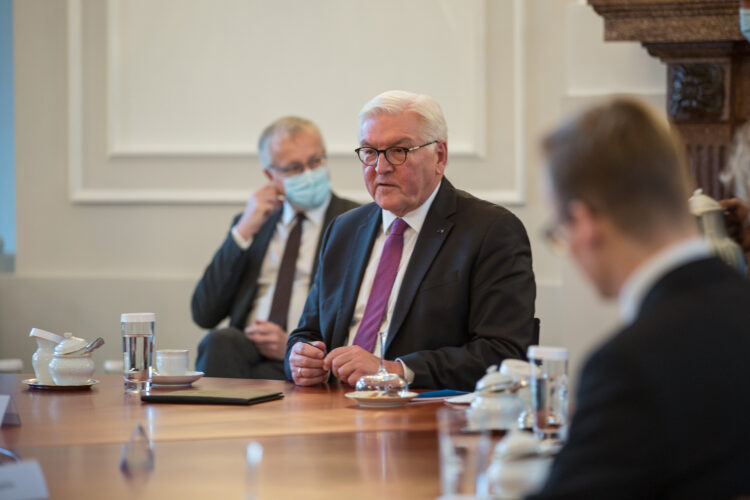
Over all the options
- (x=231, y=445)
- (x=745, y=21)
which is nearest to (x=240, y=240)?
(x=745, y=21)

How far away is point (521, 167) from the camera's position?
475cm

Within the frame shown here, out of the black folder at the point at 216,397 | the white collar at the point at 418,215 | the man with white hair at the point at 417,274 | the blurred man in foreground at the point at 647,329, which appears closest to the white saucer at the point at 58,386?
the black folder at the point at 216,397

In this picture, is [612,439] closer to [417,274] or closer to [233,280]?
[417,274]

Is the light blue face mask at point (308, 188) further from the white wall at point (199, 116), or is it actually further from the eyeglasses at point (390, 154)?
the eyeglasses at point (390, 154)

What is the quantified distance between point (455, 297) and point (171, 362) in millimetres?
838

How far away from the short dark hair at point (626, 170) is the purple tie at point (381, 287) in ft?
6.32

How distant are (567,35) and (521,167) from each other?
65 cm

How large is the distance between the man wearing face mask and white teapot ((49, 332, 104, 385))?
1.44 meters

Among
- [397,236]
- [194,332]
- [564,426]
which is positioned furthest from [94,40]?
[564,426]

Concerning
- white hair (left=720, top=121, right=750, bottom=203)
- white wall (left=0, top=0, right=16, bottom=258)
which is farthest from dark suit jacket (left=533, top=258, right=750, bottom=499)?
white wall (left=0, top=0, right=16, bottom=258)

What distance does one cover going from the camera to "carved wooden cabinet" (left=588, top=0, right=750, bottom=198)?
149 inches

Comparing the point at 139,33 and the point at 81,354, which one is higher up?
the point at 139,33

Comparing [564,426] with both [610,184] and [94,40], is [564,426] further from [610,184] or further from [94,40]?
[94,40]

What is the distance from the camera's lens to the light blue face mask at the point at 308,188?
429 cm
